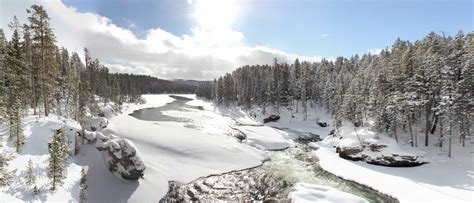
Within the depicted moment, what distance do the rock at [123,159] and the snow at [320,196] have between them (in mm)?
14221

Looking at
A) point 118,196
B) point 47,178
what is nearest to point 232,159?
point 118,196

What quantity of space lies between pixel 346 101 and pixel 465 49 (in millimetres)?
20470

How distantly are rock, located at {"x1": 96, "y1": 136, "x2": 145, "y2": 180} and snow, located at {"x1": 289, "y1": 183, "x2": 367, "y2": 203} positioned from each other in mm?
14221

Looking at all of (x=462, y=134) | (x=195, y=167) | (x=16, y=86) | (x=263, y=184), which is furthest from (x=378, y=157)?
(x=16, y=86)

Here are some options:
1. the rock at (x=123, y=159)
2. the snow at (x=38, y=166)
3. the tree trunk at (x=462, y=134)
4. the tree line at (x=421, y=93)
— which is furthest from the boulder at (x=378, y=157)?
the snow at (x=38, y=166)

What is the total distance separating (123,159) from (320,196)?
17.8m

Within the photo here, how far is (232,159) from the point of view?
107 ft

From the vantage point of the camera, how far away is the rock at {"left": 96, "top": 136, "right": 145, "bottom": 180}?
23406 mm

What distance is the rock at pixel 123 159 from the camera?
23.4 m

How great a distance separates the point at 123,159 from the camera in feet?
77.7

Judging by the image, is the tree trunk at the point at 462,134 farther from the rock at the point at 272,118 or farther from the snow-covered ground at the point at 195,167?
the rock at the point at 272,118

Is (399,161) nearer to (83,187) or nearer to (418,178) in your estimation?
(418,178)

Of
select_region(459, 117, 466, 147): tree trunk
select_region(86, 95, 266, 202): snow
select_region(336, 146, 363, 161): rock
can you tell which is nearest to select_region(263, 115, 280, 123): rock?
select_region(336, 146, 363, 161): rock

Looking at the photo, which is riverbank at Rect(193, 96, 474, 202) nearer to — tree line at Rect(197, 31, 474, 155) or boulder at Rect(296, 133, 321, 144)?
tree line at Rect(197, 31, 474, 155)
